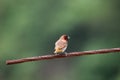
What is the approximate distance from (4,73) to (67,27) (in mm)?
2300

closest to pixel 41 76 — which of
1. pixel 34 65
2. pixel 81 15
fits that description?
pixel 34 65

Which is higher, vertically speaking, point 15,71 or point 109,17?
point 109,17

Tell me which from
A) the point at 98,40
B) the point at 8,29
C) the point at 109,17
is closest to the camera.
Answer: the point at 98,40

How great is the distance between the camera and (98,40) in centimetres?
1878

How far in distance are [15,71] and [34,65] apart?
0.60 metres

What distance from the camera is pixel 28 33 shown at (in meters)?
20.9

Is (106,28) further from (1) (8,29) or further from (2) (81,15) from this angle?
(1) (8,29)

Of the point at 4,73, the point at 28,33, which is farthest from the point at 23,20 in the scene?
the point at 4,73

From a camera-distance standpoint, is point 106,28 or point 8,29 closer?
point 106,28

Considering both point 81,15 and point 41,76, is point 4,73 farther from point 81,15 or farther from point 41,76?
point 81,15

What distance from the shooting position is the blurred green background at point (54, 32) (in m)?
19.1

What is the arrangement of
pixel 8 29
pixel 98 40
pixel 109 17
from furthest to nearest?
pixel 8 29 < pixel 109 17 < pixel 98 40

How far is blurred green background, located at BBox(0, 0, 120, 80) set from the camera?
62.6 feet

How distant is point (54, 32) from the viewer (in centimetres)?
1964
